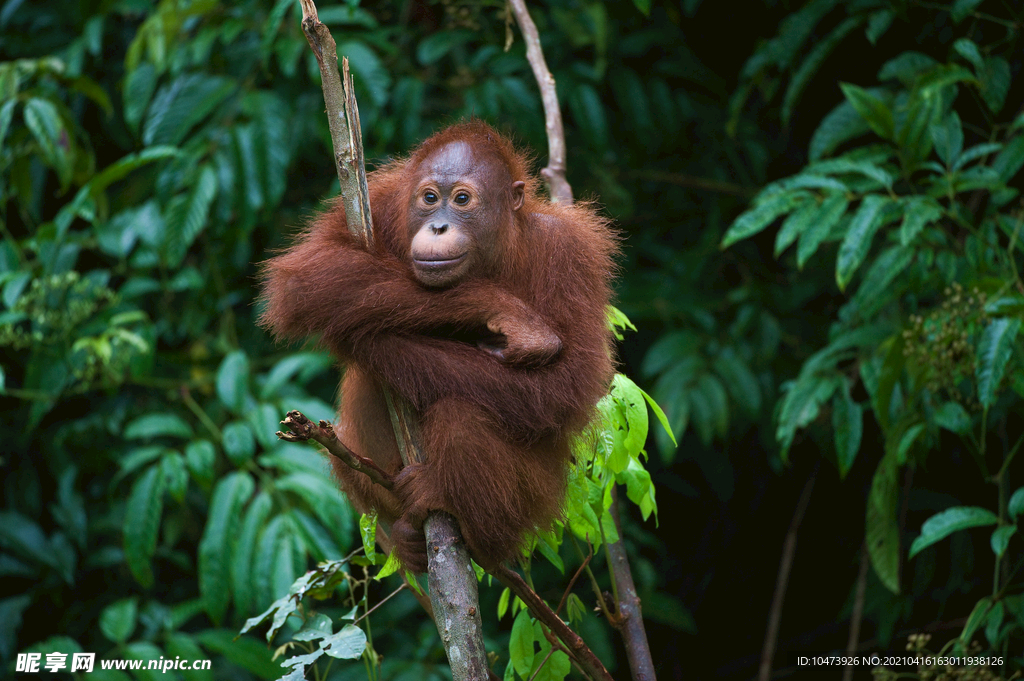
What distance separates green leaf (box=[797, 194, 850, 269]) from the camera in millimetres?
2549

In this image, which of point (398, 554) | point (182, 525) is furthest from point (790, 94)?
point (182, 525)

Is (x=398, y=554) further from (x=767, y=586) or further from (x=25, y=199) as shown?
(x=767, y=586)

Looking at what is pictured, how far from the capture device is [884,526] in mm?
2760

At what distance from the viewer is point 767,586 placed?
4383 millimetres

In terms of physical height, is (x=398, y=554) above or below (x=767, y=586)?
above

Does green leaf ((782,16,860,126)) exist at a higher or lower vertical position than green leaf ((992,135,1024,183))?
higher

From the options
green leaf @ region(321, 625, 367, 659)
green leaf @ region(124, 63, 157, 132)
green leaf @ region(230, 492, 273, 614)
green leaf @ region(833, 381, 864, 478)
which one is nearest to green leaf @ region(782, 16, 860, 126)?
green leaf @ region(833, 381, 864, 478)

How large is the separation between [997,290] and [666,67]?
1.92 meters

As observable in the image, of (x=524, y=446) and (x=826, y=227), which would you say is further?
(x=826, y=227)

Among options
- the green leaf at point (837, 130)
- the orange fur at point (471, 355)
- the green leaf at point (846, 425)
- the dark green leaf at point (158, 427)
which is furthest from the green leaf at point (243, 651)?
the green leaf at point (837, 130)

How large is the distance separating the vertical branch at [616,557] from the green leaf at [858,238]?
818 mm

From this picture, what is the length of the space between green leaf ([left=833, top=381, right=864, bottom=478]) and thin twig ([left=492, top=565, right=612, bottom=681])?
1.27 m

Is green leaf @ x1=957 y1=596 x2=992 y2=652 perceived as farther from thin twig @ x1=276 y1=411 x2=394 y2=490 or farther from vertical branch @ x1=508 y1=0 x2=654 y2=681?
thin twig @ x1=276 y1=411 x2=394 y2=490

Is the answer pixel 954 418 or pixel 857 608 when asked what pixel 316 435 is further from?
pixel 857 608
